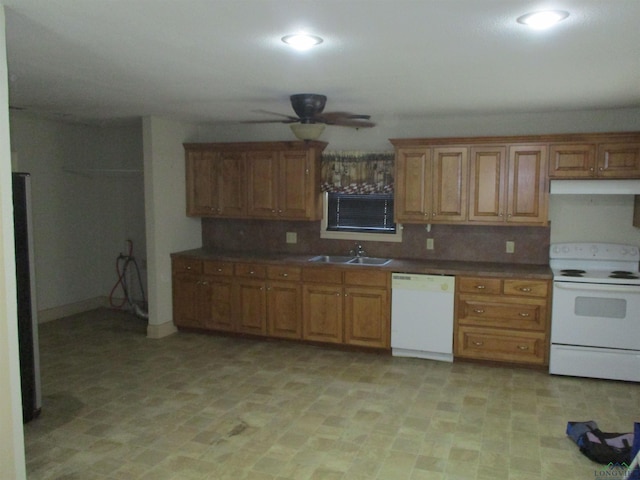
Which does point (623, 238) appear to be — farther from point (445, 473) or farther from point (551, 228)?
point (445, 473)

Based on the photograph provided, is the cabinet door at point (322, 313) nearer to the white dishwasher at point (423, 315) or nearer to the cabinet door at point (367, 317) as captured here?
the cabinet door at point (367, 317)

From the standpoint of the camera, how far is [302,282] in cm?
525

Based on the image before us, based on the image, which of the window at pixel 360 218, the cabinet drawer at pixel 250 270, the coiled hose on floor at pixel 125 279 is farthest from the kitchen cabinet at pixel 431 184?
the coiled hose on floor at pixel 125 279

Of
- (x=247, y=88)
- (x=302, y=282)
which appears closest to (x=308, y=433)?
(x=302, y=282)

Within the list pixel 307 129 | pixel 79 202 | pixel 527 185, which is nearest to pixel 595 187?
pixel 527 185

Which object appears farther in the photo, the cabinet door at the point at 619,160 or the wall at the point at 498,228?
the wall at the point at 498,228

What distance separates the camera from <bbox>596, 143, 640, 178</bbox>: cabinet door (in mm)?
4410

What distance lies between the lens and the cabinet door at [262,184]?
5.56 metres

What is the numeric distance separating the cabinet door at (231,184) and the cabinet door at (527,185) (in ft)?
8.87

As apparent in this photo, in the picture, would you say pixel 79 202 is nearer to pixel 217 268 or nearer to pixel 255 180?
pixel 217 268

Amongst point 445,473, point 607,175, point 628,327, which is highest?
point 607,175

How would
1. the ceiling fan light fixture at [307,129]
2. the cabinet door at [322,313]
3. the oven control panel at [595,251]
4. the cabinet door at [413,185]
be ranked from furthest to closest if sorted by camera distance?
1. the cabinet door at [322,313]
2. the cabinet door at [413,185]
3. the oven control panel at [595,251]
4. the ceiling fan light fixture at [307,129]

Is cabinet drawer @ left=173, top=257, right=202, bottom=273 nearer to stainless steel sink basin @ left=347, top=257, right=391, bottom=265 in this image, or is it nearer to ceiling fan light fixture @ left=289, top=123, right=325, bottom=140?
stainless steel sink basin @ left=347, top=257, right=391, bottom=265

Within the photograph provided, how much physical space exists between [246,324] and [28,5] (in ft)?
12.5
